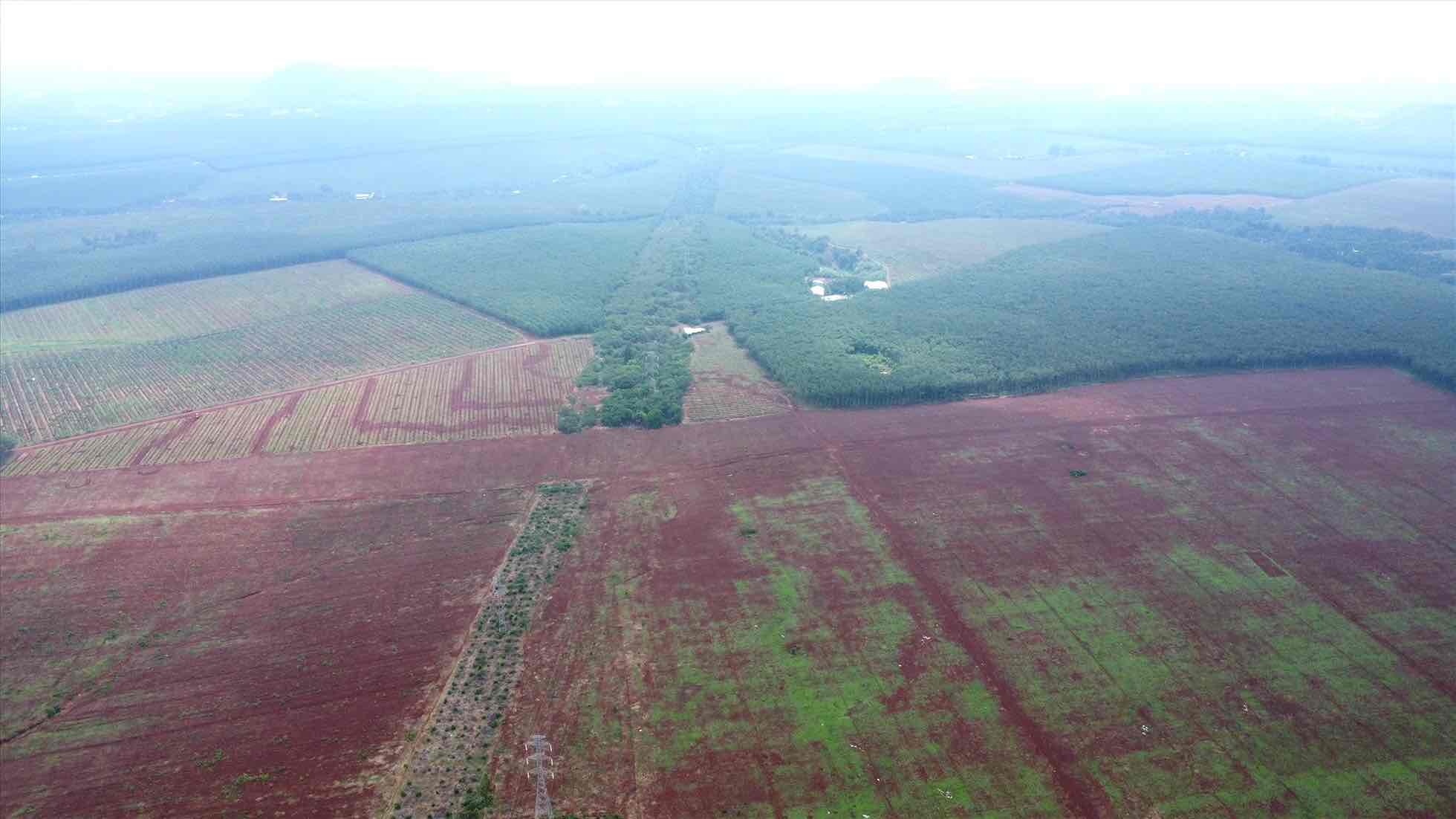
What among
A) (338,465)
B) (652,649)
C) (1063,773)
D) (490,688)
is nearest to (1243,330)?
(1063,773)

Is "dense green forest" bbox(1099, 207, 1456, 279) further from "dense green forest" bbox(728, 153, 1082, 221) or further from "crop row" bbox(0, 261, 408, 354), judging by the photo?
"crop row" bbox(0, 261, 408, 354)

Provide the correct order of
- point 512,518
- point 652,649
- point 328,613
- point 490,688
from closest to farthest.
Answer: point 490,688 → point 652,649 → point 328,613 → point 512,518

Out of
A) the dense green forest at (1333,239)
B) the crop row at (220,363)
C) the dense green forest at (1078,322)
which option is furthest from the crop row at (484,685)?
the dense green forest at (1333,239)

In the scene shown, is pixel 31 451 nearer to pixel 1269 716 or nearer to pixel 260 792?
pixel 260 792

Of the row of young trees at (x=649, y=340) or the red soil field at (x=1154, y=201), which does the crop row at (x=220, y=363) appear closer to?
the row of young trees at (x=649, y=340)

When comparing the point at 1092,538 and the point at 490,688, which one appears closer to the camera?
the point at 490,688

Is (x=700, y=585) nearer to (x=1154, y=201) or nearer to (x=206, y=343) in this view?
(x=206, y=343)
